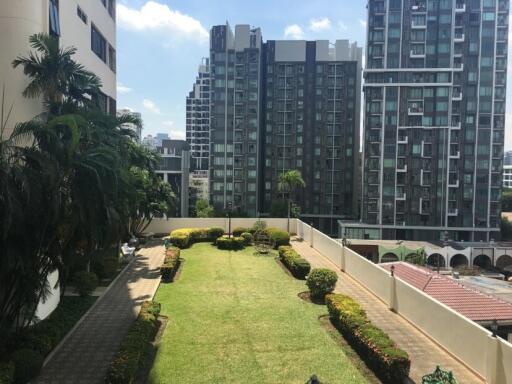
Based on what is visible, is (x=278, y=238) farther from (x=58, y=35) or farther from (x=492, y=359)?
(x=492, y=359)

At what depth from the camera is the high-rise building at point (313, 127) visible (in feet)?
249

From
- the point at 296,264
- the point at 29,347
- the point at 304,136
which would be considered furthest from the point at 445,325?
the point at 304,136

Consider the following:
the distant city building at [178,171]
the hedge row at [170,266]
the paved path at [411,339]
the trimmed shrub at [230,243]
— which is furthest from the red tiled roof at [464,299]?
the distant city building at [178,171]

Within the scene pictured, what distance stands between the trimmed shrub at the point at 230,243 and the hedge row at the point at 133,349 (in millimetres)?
13572

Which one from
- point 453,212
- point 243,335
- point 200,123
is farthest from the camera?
point 200,123

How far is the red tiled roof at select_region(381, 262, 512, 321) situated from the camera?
13.3m

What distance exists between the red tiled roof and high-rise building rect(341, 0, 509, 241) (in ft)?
154

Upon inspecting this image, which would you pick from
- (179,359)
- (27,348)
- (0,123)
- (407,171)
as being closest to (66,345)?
(27,348)

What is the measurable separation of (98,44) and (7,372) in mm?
18436

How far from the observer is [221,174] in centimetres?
7381

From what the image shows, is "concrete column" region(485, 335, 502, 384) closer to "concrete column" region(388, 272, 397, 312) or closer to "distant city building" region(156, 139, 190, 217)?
"concrete column" region(388, 272, 397, 312)

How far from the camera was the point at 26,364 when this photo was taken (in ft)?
31.1

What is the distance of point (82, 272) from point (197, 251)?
992 cm

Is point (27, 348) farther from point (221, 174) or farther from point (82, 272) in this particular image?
point (221, 174)
